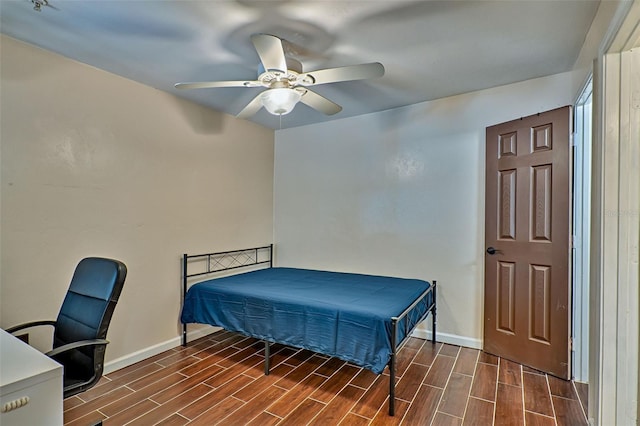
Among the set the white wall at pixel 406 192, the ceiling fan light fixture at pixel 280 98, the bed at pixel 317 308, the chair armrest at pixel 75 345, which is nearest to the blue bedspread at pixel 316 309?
the bed at pixel 317 308

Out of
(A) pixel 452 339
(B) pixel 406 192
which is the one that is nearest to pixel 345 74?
(B) pixel 406 192

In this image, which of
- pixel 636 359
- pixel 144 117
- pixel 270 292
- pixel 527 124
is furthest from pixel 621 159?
pixel 144 117

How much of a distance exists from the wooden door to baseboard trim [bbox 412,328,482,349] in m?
0.13

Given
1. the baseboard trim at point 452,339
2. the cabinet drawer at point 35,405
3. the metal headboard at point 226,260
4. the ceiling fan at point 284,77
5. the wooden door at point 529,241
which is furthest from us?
the metal headboard at point 226,260

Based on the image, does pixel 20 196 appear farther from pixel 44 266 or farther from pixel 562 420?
pixel 562 420

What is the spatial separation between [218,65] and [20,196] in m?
1.67

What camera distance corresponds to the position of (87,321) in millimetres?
1812

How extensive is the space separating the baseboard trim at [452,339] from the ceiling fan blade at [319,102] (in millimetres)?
2475

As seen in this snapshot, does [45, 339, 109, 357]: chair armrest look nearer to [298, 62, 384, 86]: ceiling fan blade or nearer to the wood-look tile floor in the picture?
the wood-look tile floor

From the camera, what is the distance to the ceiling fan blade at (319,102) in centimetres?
230

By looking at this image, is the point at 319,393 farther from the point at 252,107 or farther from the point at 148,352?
the point at 252,107

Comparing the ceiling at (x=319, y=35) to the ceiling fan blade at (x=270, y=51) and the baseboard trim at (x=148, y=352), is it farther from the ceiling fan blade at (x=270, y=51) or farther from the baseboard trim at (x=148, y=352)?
the baseboard trim at (x=148, y=352)

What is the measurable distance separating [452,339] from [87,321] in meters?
3.11

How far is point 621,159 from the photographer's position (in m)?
1.62
